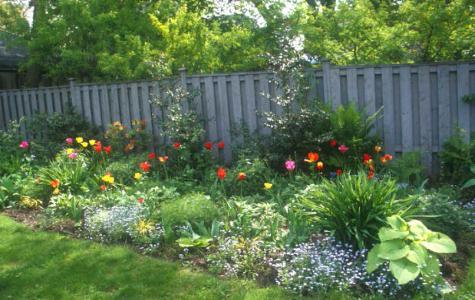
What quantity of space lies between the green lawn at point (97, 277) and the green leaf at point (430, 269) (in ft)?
3.47

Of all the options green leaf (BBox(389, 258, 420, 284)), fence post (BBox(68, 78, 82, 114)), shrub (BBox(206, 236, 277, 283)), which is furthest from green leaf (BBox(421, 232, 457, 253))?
fence post (BBox(68, 78, 82, 114))

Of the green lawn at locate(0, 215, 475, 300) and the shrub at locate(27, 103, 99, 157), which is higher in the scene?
the shrub at locate(27, 103, 99, 157)

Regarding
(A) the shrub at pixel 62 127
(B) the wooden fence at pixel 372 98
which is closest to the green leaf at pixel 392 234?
(B) the wooden fence at pixel 372 98

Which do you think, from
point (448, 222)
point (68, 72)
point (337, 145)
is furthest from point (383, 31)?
point (68, 72)

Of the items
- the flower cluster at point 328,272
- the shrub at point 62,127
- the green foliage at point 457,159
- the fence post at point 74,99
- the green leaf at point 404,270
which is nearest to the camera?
the green leaf at point 404,270

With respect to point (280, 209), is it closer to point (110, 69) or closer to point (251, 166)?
point (251, 166)

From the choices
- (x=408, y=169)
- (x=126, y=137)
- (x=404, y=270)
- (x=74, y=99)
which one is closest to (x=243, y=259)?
(x=404, y=270)

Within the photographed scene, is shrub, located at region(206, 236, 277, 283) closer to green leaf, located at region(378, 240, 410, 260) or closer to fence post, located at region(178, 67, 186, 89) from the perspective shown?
green leaf, located at region(378, 240, 410, 260)

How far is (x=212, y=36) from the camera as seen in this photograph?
996 cm

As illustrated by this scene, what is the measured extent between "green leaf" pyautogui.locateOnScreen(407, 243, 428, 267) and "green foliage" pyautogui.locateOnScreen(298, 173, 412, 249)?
56cm

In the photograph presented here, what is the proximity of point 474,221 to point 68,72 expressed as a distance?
903 centimetres

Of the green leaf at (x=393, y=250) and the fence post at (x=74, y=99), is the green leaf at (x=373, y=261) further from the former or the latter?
the fence post at (x=74, y=99)

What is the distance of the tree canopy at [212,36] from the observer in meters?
8.88

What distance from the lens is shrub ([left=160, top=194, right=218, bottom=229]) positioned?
520cm
